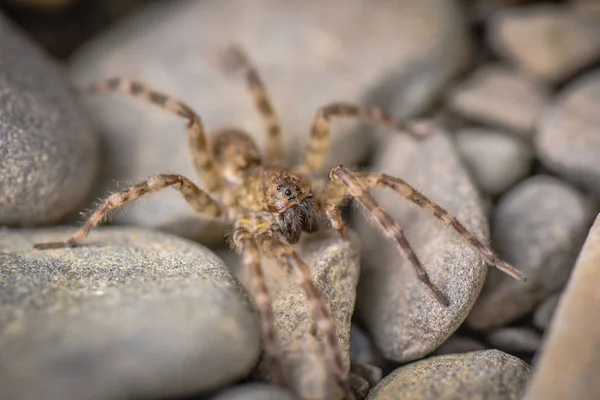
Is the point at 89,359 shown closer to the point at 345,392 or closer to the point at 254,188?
the point at 345,392

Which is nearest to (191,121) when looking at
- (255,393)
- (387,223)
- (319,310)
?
(387,223)

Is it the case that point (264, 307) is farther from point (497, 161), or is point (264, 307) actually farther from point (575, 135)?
point (575, 135)

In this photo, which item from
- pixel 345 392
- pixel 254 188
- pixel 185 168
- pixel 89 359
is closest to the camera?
pixel 89 359

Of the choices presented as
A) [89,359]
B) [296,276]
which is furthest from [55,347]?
[296,276]

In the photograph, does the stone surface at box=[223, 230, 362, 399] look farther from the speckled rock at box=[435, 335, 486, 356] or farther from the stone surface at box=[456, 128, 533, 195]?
the stone surface at box=[456, 128, 533, 195]

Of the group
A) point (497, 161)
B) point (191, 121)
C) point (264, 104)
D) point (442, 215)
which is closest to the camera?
point (442, 215)

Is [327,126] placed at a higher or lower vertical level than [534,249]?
higher

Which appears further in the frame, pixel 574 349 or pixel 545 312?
pixel 545 312
